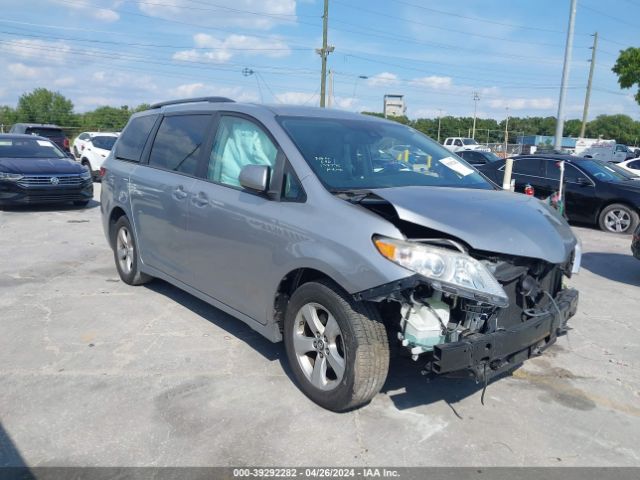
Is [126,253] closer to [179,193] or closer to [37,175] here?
[179,193]

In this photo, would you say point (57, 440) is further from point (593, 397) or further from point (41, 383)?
point (593, 397)

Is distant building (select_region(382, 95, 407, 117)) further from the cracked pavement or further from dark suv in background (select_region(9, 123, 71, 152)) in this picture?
the cracked pavement

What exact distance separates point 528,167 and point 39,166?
34.3ft

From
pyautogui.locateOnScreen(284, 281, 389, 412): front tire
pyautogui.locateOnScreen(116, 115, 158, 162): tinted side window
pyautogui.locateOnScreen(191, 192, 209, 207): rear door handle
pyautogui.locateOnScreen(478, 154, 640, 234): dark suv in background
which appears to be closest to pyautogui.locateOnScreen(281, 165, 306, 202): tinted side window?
pyautogui.locateOnScreen(284, 281, 389, 412): front tire

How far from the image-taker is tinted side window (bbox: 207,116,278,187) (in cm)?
383

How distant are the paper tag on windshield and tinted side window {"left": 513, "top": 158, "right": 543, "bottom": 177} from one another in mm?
8177

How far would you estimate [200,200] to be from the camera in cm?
423

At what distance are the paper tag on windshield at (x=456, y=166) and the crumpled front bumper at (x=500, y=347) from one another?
4.41ft

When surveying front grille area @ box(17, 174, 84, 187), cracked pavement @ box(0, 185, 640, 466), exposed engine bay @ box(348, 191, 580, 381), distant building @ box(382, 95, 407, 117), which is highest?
distant building @ box(382, 95, 407, 117)

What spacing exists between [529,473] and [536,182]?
9951mm

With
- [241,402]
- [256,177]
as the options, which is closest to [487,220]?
[256,177]

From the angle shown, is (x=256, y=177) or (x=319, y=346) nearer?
(x=319, y=346)

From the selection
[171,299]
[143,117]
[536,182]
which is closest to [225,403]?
[171,299]

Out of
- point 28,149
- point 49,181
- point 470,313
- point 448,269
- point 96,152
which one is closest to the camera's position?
point 448,269
